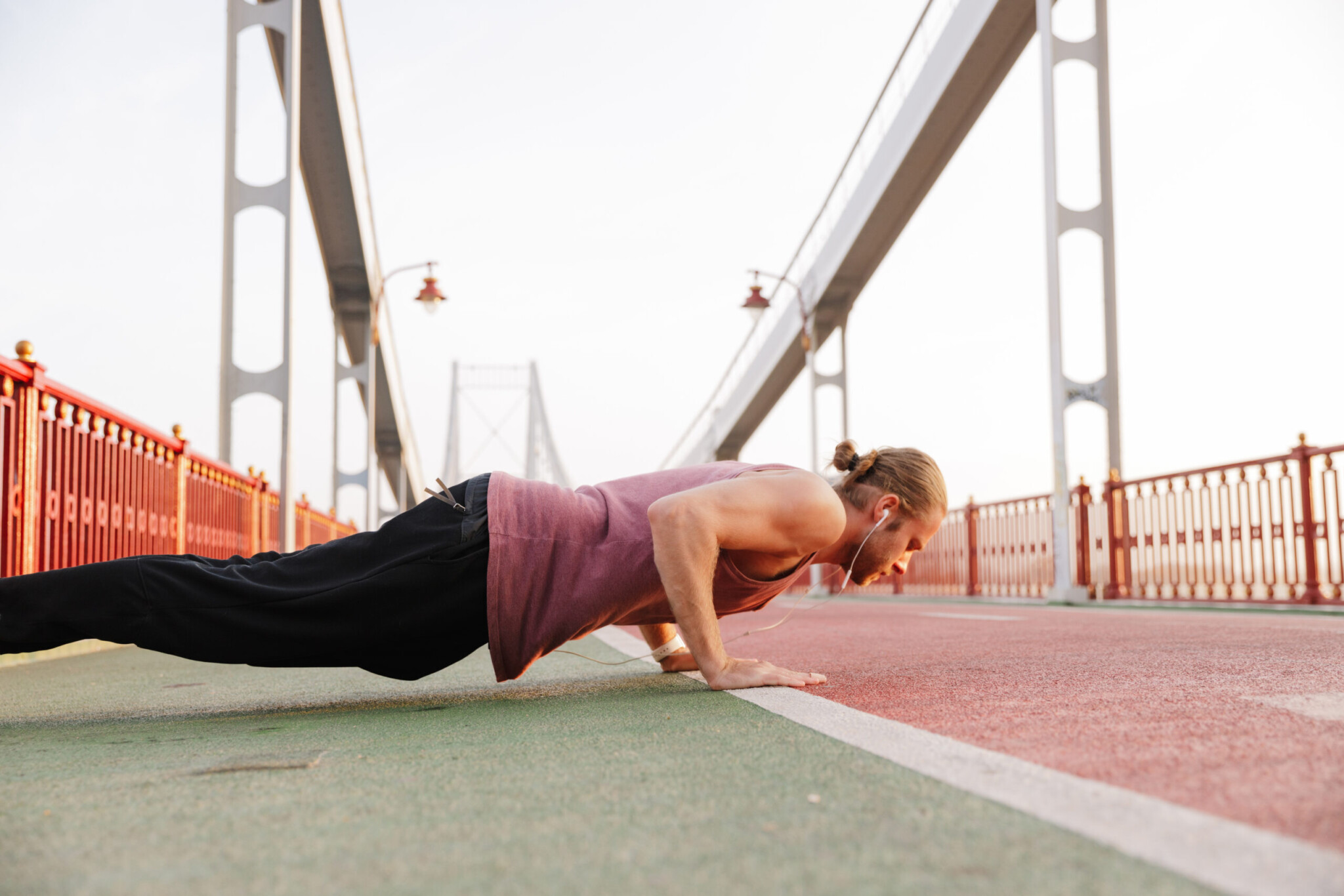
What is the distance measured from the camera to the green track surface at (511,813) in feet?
2.83

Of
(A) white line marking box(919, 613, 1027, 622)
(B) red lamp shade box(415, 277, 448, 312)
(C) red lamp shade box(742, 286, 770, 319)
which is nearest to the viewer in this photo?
(A) white line marking box(919, 613, 1027, 622)

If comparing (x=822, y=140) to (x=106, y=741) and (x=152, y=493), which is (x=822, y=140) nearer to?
(x=152, y=493)

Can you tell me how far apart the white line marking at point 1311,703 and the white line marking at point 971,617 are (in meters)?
3.63

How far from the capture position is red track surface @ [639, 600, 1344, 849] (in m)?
1.16

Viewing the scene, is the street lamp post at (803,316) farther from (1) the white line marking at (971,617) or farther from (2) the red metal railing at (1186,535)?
(1) the white line marking at (971,617)

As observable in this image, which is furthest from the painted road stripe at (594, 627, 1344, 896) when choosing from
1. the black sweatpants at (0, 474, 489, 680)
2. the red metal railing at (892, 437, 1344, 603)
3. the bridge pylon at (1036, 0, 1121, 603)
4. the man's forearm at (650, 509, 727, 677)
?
the bridge pylon at (1036, 0, 1121, 603)

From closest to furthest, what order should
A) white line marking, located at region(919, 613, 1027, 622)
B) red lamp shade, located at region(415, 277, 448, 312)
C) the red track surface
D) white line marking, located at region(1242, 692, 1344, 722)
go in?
the red track surface
white line marking, located at region(1242, 692, 1344, 722)
white line marking, located at region(919, 613, 1027, 622)
red lamp shade, located at region(415, 277, 448, 312)

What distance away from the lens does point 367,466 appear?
20.5 meters

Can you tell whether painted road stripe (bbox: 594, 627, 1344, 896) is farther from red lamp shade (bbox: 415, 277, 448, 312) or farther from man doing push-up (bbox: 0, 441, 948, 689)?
red lamp shade (bbox: 415, 277, 448, 312)

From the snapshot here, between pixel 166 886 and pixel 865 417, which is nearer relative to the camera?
pixel 166 886

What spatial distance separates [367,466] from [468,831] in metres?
20.4

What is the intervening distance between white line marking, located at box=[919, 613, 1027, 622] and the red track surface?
4.18ft

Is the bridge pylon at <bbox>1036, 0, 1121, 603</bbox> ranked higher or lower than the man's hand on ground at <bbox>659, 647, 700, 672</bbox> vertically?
higher

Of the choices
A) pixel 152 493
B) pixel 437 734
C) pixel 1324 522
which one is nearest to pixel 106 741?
pixel 437 734
